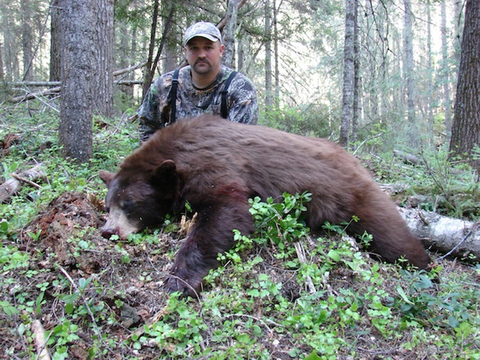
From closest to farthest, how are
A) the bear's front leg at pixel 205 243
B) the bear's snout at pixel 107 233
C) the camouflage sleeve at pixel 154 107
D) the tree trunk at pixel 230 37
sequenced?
the bear's front leg at pixel 205 243 < the bear's snout at pixel 107 233 < the camouflage sleeve at pixel 154 107 < the tree trunk at pixel 230 37

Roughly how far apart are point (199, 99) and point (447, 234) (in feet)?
12.3

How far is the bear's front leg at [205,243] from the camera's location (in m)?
2.98

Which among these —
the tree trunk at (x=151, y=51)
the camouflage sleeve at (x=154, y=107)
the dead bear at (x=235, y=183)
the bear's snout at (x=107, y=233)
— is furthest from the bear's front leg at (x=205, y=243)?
the tree trunk at (x=151, y=51)

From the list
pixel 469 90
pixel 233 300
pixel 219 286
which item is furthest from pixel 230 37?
pixel 233 300

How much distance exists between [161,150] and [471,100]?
6.29m

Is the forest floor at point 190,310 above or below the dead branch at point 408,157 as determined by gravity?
below

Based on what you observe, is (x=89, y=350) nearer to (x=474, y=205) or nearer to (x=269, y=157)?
(x=269, y=157)

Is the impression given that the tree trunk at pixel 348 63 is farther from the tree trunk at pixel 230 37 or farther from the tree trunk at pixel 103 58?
the tree trunk at pixel 103 58

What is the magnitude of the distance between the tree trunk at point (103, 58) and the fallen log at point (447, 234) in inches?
272

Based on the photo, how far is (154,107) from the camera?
568 centimetres

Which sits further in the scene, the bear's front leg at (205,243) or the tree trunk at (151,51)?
the tree trunk at (151,51)

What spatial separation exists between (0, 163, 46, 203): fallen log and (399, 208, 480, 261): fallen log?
4534 mm

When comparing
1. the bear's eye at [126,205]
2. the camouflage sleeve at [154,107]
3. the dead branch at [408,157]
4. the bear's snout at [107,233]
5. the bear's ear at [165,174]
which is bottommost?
the bear's snout at [107,233]

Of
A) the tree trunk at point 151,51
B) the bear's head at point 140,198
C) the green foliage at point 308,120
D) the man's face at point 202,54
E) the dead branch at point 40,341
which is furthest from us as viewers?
the green foliage at point 308,120
